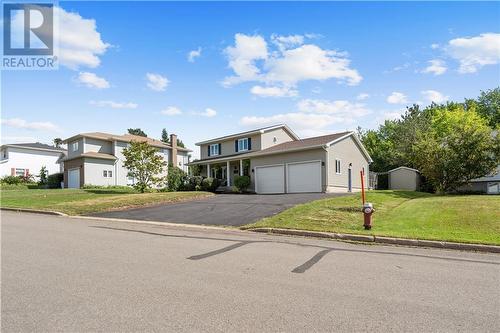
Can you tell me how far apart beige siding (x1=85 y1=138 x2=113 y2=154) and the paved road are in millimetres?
34359

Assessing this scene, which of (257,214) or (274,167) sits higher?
(274,167)

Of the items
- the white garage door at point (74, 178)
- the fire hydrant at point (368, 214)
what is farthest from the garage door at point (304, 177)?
the white garage door at point (74, 178)

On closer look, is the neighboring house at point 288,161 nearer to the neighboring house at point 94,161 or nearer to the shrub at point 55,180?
the neighboring house at point 94,161

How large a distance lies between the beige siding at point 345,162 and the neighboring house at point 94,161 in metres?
17.6

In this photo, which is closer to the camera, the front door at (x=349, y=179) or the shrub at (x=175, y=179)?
the front door at (x=349, y=179)

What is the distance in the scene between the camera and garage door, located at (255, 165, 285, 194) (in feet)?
93.8

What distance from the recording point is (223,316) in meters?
4.25

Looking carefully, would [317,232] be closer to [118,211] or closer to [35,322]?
[35,322]

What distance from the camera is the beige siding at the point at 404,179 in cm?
3703

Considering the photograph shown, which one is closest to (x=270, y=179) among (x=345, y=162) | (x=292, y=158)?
(x=292, y=158)

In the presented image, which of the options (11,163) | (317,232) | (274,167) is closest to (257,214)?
(317,232)

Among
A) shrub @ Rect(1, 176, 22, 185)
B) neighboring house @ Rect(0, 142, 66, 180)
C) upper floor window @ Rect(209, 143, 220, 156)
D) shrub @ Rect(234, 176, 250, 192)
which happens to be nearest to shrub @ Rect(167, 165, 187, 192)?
shrub @ Rect(234, 176, 250, 192)

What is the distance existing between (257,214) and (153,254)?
25.7 feet

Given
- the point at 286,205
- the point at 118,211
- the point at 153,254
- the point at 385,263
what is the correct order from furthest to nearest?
the point at 118,211 < the point at 286,205 < the point at 153,254 < the point at 385,263
